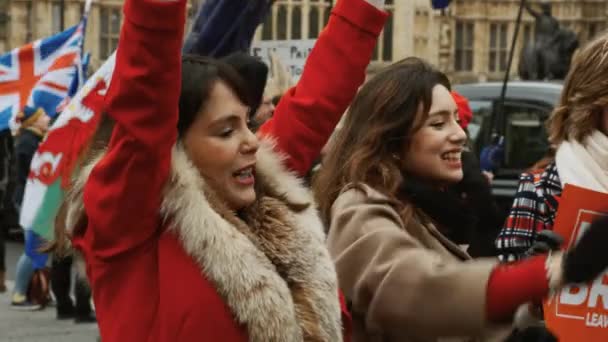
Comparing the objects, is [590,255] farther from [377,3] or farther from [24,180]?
[24,180]

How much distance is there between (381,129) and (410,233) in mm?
291

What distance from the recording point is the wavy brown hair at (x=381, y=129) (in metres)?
3.00

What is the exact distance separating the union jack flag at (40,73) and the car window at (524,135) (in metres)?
3.41

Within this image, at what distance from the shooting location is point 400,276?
93.4 inches

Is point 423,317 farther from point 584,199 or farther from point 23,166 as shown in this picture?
point 23,166

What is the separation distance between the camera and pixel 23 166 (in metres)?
10.8

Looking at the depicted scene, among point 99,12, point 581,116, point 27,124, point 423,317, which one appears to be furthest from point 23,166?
point 99,12

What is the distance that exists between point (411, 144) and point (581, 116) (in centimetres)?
58

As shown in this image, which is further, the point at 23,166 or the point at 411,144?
the point at 23,166

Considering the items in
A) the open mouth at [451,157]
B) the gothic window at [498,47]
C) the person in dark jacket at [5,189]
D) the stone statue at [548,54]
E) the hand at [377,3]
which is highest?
the hand at [377,3]

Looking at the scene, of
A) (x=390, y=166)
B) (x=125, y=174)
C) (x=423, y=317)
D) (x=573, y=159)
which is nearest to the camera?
(x=423, y=317)

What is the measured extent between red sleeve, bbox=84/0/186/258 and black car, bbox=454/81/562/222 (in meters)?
7.86

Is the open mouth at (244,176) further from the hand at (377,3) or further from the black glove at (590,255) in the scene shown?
the black glove at (590,255)

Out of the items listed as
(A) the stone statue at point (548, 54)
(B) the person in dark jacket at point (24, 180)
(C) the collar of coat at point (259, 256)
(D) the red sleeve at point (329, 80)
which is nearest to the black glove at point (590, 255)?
(C) the collar of coat at point (259, 256)
